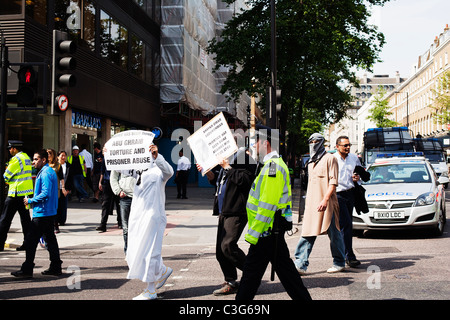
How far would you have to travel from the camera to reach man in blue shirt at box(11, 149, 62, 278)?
306 inches

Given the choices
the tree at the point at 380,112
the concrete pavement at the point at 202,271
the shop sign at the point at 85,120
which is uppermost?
the tree at the point at 380,112

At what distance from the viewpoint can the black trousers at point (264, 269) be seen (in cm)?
508

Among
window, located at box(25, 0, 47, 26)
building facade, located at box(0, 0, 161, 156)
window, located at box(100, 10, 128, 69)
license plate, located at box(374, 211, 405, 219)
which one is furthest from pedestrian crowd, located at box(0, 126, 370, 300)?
window, located at box(100, 10, 128, 69)

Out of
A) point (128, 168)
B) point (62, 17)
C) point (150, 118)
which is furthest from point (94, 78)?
point (128, 168)

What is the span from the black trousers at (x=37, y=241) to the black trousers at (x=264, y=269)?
3762 mm

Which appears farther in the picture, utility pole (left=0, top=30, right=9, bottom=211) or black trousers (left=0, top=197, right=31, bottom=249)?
utility pole (left=0, top=30, right=9, bottom=211)

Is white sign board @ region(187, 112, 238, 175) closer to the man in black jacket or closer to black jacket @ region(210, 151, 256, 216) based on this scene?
the man in black jacket

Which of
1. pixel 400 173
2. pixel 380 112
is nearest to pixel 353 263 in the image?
pixel 400 173

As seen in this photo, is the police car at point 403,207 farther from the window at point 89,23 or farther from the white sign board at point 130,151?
the window at point 89,23

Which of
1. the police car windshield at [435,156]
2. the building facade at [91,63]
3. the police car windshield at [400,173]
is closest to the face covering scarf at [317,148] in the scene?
the police car windshield at [400,173]

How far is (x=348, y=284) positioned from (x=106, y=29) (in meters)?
18.7

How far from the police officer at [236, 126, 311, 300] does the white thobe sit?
57.3 inches

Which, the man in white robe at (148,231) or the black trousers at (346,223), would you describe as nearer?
the man in white robe at (148,231)

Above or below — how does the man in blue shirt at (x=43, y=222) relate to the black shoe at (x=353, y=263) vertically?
above
